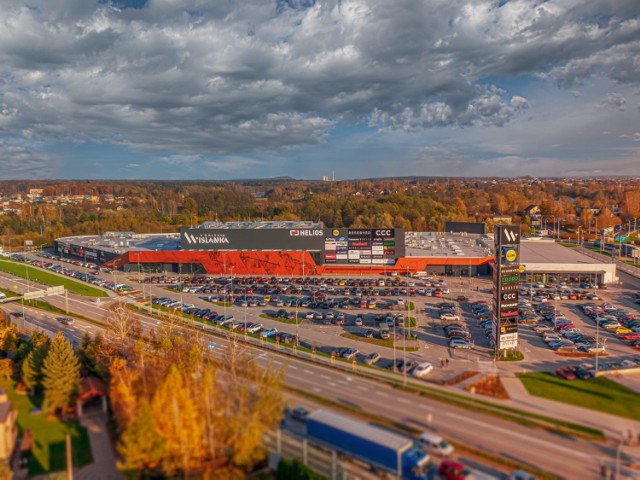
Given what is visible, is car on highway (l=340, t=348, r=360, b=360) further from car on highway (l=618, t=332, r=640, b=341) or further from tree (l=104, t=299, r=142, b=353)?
car on highway (l=618, t=332, r=640, b=341)

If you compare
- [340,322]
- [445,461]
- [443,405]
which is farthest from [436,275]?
[445,461]

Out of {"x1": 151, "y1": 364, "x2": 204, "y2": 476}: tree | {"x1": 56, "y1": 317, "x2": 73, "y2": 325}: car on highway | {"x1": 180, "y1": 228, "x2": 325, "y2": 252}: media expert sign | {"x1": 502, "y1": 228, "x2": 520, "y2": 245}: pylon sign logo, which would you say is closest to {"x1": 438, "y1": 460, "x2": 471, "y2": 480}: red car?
{"x1": 151, "y1": 364, "x2": 204, "y2": 476}: tree

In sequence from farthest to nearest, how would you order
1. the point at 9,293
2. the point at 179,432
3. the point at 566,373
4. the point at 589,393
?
1. the point at 9,293
2. the point at 566,373
3. the point at 589,393
4. the point at 179,432

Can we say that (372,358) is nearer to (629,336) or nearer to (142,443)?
(142,443)

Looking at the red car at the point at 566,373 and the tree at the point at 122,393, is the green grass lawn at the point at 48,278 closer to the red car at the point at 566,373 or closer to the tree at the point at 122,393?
the tree at the point at 122,393

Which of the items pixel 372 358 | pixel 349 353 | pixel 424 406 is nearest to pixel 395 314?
pixel 349 353

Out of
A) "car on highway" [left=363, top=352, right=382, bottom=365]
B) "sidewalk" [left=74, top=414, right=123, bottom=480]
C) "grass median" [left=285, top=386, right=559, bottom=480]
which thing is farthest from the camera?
"car on highway" [left=363, top=352, right=382, bottom=365]
